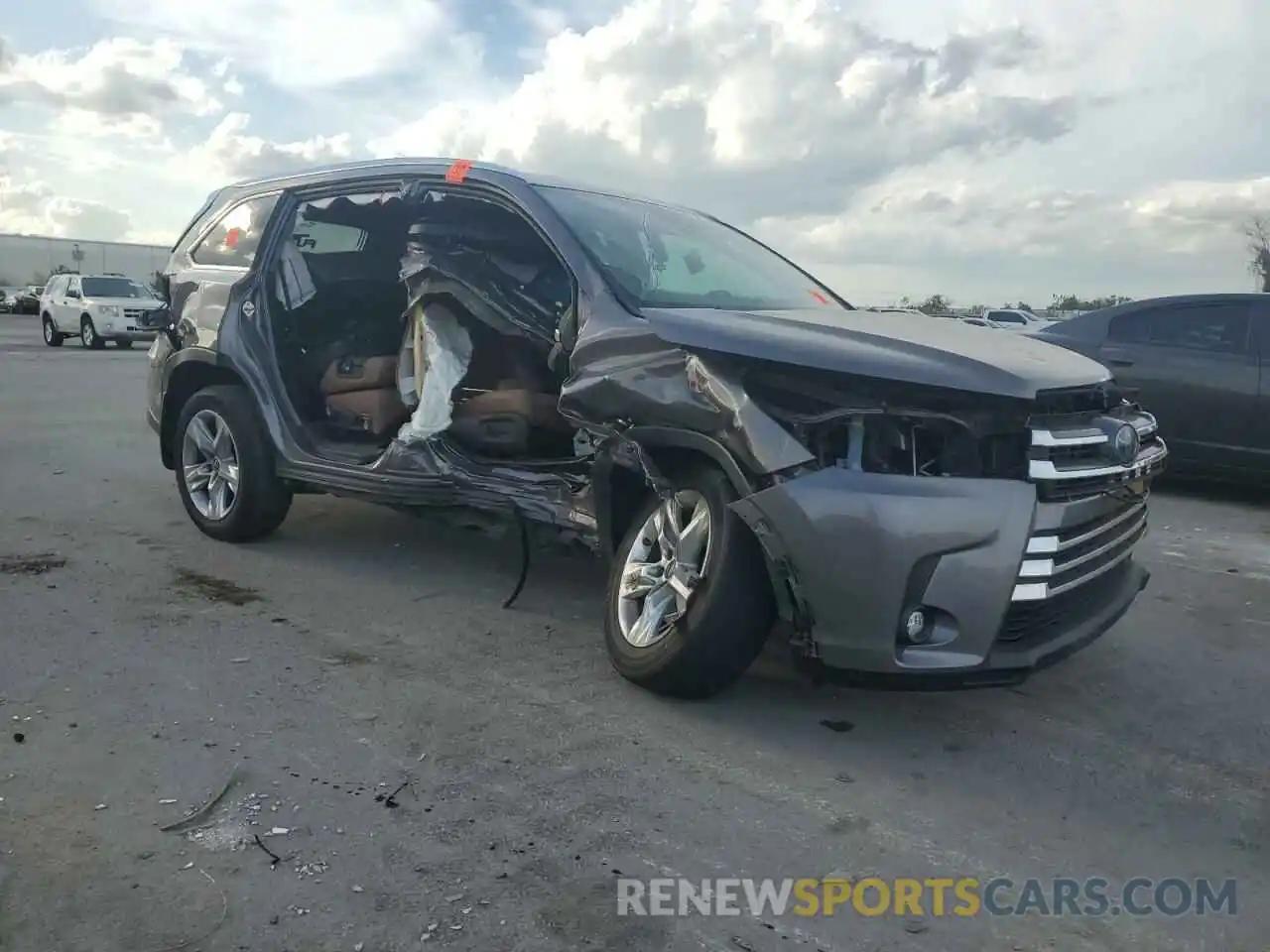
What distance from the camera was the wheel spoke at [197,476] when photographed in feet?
19.6

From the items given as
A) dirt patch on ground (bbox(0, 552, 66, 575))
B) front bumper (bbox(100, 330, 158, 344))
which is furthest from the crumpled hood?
front bumper (bbox(100, 330, 158, 344))

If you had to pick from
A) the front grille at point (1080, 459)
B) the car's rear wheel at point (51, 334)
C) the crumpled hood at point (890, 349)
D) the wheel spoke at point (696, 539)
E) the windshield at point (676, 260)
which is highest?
the windshield at point (676, 260)

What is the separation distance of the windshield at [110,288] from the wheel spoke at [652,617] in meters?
23.8

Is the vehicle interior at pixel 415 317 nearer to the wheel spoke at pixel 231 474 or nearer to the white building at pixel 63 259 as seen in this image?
the wheel spoke at pixel 231 474

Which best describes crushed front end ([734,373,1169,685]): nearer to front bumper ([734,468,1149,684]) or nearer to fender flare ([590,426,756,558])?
front bumper ([734,468,1149,684])

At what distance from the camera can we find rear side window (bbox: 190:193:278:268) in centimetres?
580

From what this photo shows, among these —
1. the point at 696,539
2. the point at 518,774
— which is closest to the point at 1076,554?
the point at 696,539

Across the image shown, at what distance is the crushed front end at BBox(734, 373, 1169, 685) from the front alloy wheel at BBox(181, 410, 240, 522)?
11.1 feet

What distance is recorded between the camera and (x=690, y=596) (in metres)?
3.64

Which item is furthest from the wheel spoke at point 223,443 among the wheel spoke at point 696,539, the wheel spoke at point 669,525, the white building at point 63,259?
the white building at point 63,259

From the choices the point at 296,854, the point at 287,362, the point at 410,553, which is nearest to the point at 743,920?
the point at 296,854

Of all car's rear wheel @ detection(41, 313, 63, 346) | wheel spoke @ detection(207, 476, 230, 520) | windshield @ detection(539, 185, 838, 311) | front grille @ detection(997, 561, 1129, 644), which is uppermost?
windshield @ detection(539, 185, 838, 311)

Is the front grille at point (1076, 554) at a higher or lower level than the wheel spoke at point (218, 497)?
higher

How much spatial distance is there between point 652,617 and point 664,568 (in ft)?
0.58
